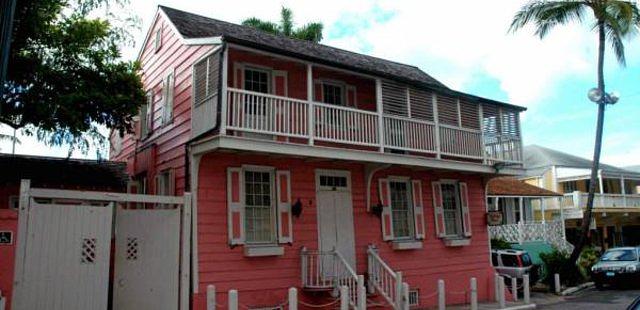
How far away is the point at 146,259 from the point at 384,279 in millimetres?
5452

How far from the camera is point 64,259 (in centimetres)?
919

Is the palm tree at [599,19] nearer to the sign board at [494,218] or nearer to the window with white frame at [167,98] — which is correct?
the sign board at [494,218]

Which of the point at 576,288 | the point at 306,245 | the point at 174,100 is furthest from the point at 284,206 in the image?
the point at 576,288

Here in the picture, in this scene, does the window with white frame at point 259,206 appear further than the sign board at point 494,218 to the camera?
No

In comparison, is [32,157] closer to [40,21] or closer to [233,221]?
[40,21]

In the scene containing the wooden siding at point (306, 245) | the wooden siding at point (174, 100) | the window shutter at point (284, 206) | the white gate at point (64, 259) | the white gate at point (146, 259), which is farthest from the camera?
the wooden siding at point (174, 100)

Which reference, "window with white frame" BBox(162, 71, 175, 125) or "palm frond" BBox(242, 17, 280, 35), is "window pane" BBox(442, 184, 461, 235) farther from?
"palm frond" BBox(242, 17, 280, 35)

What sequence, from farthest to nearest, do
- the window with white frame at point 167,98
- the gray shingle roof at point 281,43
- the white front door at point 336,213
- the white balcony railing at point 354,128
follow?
the window with white frame at point 167,98 → the gray shingle roof at point 281,43 → the white front door at point 336,213 → the white balcony railing at point 354,128

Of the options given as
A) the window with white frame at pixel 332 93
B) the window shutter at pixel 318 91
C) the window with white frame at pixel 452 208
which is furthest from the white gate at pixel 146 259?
the window with white frame at pixel 452 208

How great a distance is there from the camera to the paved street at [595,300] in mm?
14867

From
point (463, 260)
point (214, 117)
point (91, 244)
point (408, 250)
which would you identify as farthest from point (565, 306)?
point (91, 244)

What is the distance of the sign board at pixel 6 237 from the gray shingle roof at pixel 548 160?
33.0 meters

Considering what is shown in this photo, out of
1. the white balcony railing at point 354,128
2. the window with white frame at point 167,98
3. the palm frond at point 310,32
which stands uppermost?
the palm frond at point 310,32

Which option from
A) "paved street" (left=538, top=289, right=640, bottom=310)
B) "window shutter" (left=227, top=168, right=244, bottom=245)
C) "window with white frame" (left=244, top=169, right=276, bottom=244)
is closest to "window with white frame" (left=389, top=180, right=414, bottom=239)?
"window with white frame" (left=244, top=169, right=276, bottom=244)
